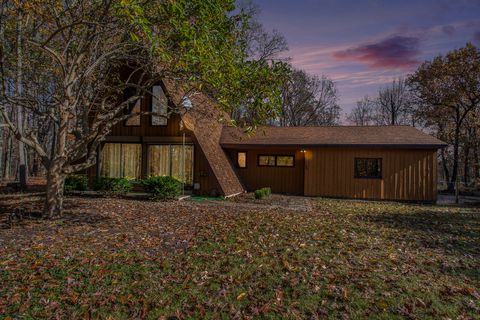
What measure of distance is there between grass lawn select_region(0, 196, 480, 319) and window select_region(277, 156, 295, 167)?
27.4ft

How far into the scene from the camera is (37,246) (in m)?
5.83

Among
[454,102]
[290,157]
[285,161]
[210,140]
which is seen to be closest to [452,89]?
[454,102]

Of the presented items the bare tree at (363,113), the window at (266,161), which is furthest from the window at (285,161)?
the bare tree at (363,113)

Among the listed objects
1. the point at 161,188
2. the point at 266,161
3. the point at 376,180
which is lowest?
the point at 161,188

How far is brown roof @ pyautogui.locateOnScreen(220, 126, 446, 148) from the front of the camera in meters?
14.4

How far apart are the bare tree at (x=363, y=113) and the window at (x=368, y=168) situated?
28.7m

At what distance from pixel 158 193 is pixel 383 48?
13.4 meters

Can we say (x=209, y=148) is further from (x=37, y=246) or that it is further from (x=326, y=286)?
(x=326, y=286)

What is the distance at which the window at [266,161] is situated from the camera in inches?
668

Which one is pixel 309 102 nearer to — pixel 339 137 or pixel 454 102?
pixel 454 102

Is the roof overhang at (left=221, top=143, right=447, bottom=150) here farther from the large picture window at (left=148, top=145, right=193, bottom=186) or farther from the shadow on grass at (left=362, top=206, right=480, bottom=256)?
the shadow on grass at (left=362, top=206, right=480, bottom=256)

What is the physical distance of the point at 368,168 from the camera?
15047 mm

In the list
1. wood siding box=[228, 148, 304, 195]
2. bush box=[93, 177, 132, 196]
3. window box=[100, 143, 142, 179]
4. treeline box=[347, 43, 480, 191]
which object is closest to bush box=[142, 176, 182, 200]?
bush box=[93, 177, 132, 196]

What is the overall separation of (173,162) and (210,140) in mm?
2164
